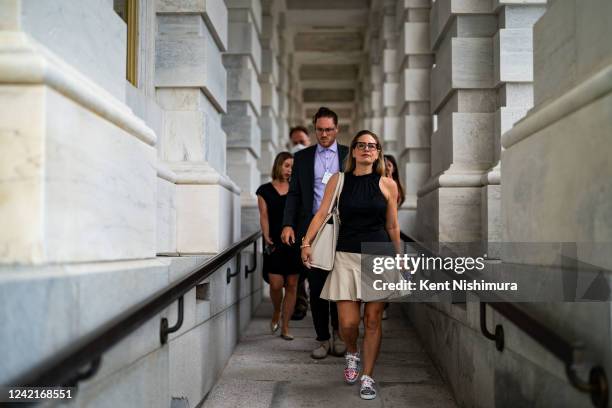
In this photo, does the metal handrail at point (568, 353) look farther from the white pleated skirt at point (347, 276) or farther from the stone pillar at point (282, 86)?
the stone pillar at point (282, 86)

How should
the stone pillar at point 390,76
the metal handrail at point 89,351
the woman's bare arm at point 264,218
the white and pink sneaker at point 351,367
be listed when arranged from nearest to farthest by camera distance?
the metal handrail at point 89,351 → the white and pink sneaker at point 351,367 → the woman's bare arm at point 264,218 → the stone pillar at point 390,76

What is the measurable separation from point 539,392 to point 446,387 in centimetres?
189

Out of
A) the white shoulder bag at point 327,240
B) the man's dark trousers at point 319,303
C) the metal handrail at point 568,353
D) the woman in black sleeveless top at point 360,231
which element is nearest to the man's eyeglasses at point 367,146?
the woman in black sleeveless top at point 360,231

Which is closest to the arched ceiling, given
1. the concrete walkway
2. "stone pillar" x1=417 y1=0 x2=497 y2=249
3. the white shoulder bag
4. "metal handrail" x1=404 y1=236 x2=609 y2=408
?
"stone pillar" x1=417 y1=0 x2=497 y2=249

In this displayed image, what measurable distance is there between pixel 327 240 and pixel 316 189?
3.39 ft

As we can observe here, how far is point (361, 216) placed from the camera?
438cm

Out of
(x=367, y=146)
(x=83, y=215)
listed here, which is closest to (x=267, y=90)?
(x=367, y=146)

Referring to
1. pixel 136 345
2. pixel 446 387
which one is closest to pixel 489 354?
pixel 446 387

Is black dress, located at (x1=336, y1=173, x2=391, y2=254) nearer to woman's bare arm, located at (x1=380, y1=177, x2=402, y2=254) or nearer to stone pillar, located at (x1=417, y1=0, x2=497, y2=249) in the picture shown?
woman's bare arm, located at (x1=380, y1=177, x2=402, y2=254)

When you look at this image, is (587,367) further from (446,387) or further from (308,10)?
(308,10)

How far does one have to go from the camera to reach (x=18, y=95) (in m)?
2.37

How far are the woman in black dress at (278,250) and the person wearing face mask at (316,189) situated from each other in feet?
2.38

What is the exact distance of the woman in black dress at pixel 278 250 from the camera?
20.2 ft

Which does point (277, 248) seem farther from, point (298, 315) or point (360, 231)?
point (360, 231)
